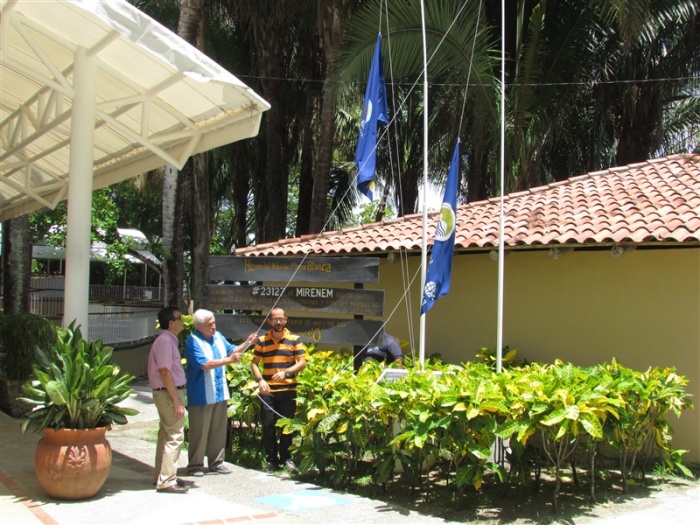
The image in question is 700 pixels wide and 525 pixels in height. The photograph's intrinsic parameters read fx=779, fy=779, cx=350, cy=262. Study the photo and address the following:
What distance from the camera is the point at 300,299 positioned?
936 cm

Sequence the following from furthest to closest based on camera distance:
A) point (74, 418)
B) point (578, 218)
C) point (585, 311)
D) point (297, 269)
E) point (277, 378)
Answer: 1. point (578, 218)
2. point (585, 311)
3. point (297, 269)
4. point (277, 378)
5. point (74, 418)

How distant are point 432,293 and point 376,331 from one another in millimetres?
944

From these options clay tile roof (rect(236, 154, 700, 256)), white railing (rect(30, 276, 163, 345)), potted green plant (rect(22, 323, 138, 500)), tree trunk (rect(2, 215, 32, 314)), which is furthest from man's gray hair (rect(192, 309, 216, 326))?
white railing (rect(30, 276, 163, 345))

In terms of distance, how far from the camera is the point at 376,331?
9.00 metres

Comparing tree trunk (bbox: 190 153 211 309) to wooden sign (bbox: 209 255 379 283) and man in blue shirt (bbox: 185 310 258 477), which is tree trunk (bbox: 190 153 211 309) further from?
man in blue shirt (bbox: 185 310 258 477)

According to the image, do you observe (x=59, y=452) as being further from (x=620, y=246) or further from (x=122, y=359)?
(x=122, y=359)

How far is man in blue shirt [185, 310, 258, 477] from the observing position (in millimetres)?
7836

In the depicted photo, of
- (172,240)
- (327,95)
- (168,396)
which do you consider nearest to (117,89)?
(168,396)

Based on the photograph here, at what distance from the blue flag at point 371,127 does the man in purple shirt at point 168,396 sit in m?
2.99

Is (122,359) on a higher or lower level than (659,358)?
lower

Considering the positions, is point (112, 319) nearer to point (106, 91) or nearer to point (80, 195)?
point (106, 91)

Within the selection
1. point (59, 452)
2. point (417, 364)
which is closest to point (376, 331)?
point (417, 364)

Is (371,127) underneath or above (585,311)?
above

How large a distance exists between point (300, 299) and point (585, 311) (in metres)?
3.81
